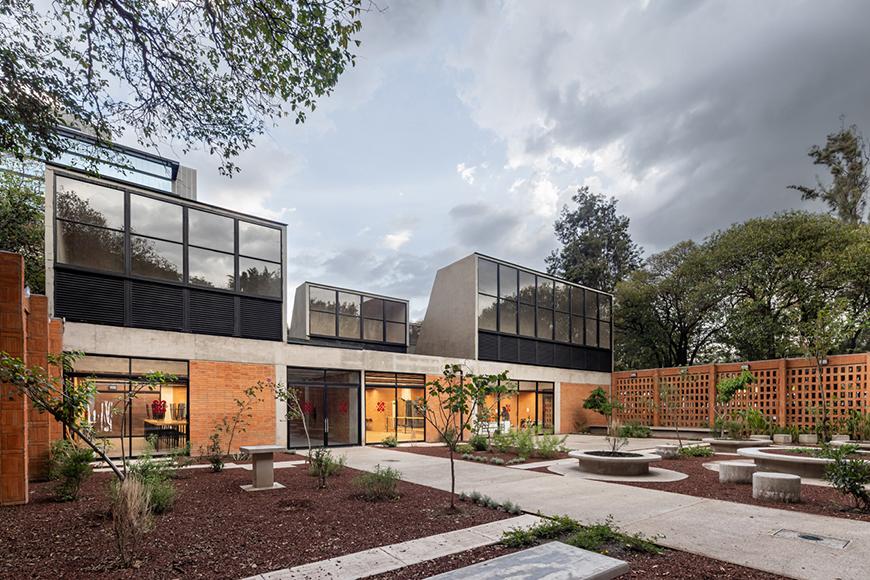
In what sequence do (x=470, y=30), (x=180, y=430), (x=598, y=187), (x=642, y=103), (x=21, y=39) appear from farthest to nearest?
1. (x=598, y=187)
2. (x=642, y=103)
3. (x=180, y=430)
4. (x=470, y=30)
5. (x=21, y=39)

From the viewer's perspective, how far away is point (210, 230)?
15266 mm

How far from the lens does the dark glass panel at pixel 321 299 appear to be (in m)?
21.4

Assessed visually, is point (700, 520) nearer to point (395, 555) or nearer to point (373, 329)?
point (395, 555)

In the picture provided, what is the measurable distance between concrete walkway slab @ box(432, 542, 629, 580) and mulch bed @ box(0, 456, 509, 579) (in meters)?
1.49

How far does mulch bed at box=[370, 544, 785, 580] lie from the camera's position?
4145 millimetres

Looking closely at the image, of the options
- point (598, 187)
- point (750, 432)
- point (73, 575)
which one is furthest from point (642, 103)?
point (598, 187)

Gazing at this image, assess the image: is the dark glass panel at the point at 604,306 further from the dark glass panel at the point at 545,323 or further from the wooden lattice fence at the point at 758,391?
the dark glass panel at the point at 545,323

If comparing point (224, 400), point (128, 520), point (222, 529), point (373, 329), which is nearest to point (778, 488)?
point (222, 529)

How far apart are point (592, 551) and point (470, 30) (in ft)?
27.8

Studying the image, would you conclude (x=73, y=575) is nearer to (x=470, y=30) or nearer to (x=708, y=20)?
(x=470, y=30)

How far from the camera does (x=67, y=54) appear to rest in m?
6.61

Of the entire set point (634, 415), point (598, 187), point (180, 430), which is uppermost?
point (598, 187)

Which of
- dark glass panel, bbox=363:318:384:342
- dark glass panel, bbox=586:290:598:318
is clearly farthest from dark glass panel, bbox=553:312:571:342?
dark glass panel, bbox=363:318:384:342

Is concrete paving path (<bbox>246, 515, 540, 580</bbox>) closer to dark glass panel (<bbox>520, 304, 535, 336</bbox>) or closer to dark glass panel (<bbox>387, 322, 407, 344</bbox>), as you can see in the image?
dark glass panel (<bbox>520, 304, 535, 336</bbox>)
